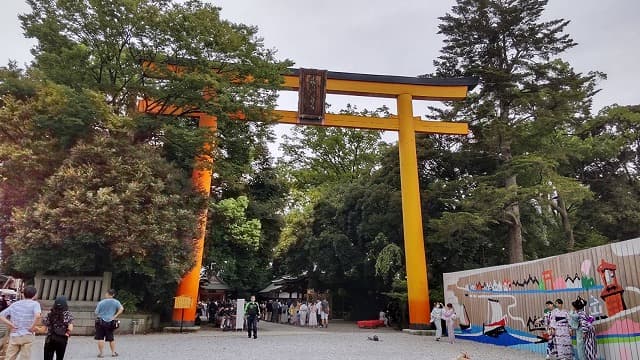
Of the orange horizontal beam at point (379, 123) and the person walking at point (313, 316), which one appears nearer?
the orange horizontal beam at point (379, 123)

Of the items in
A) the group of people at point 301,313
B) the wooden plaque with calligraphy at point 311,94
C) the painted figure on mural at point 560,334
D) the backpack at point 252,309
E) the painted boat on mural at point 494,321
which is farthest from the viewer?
the group of people at point 301,313

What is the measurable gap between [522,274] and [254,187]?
13.4m

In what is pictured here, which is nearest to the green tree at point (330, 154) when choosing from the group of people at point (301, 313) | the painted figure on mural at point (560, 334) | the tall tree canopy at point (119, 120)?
the group of people at point (301, 313)

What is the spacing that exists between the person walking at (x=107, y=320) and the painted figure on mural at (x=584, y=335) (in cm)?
847

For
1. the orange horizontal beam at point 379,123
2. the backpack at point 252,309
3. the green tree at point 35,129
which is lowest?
the backpack at point 252,309

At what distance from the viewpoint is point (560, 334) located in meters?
7.80

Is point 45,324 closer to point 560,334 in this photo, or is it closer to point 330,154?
point 560,334

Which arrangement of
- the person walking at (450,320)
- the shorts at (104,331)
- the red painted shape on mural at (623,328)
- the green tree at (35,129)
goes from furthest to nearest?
1. the person walking at (450,320)
2. the green tree at (35,129)
3. the shorts at (104,331)
4. the red painted shape on mural at (623,328)

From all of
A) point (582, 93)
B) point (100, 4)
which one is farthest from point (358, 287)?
point (100, 4)

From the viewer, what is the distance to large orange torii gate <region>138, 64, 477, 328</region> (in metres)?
16.3

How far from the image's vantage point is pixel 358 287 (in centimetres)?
2330

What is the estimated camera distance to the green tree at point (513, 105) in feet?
51.0

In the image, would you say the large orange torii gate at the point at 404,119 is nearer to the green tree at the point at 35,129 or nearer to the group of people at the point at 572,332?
the green tree at the point at 35,129

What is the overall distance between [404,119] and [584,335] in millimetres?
11784
